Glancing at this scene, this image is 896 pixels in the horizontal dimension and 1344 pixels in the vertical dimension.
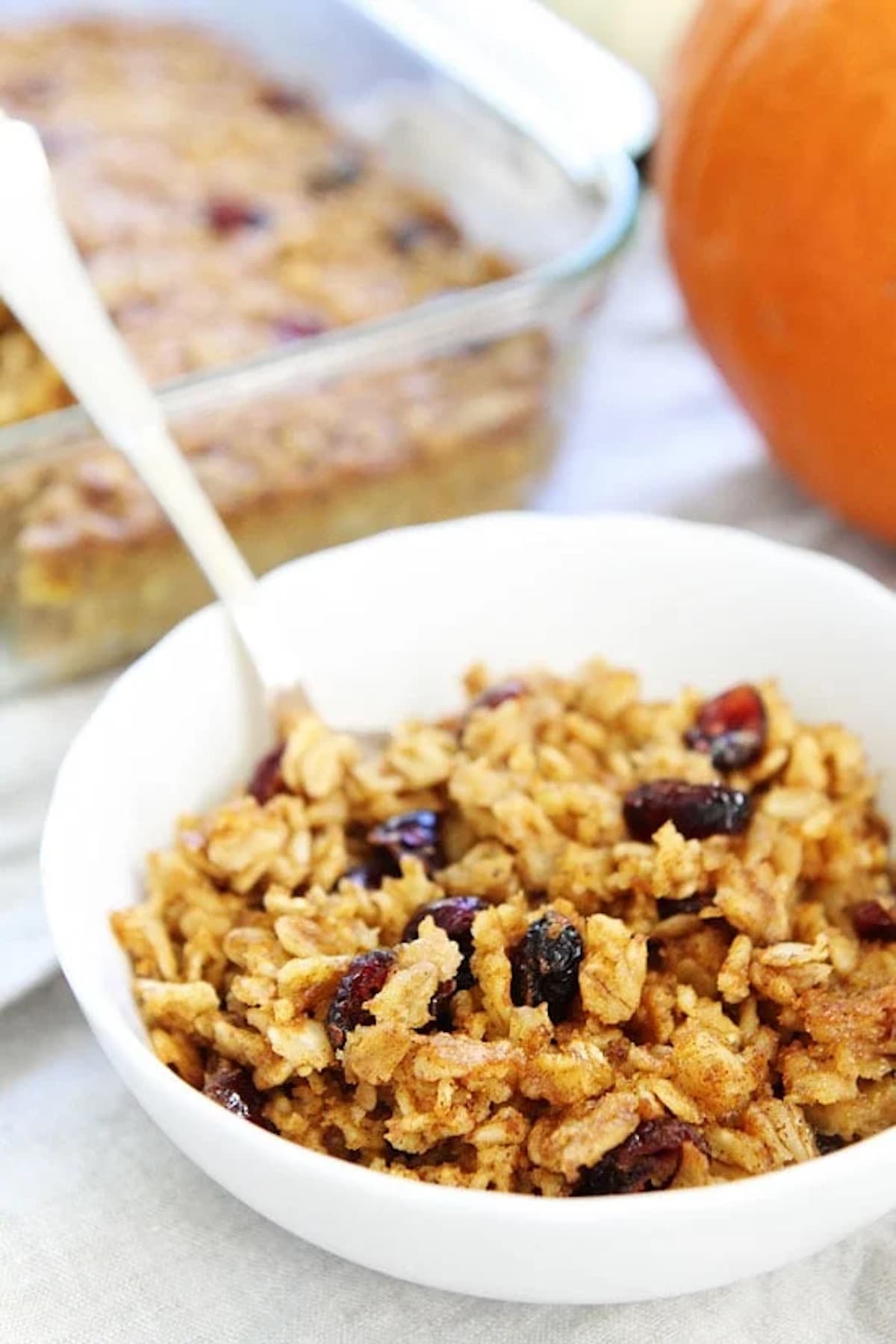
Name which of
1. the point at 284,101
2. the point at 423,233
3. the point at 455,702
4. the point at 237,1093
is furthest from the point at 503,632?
the point at 284,101

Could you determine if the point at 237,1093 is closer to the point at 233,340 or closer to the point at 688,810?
the point at 688,810

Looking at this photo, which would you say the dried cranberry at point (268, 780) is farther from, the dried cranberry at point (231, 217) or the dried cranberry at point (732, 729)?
the dried cranberry at point (231, 217)

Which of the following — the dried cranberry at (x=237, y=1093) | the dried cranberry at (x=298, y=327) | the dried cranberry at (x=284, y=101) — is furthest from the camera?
the dried cranberry at (x=284, y=101)

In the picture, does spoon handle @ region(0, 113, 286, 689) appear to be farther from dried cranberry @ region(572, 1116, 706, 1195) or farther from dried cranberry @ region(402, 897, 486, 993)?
dried cranberry @ region(572, 1116, 706, 1195)

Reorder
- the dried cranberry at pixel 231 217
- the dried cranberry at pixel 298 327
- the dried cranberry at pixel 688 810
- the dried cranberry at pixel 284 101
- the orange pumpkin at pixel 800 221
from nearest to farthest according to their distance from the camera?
the dried cranberry at pixel 688 810 → the orange pumpkin at pixel 800 221 → the dried cranberry at pixel 298 327 → the dried cranberry at pixel 231 217 → the dried cranberry at pixel 284 101

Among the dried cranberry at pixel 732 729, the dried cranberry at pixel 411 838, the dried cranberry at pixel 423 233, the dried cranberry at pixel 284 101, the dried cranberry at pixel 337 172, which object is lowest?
the dried cranberry at pixel 284 101

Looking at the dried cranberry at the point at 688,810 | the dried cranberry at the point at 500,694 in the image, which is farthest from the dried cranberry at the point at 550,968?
the dried cranberry at the point at 500,694
